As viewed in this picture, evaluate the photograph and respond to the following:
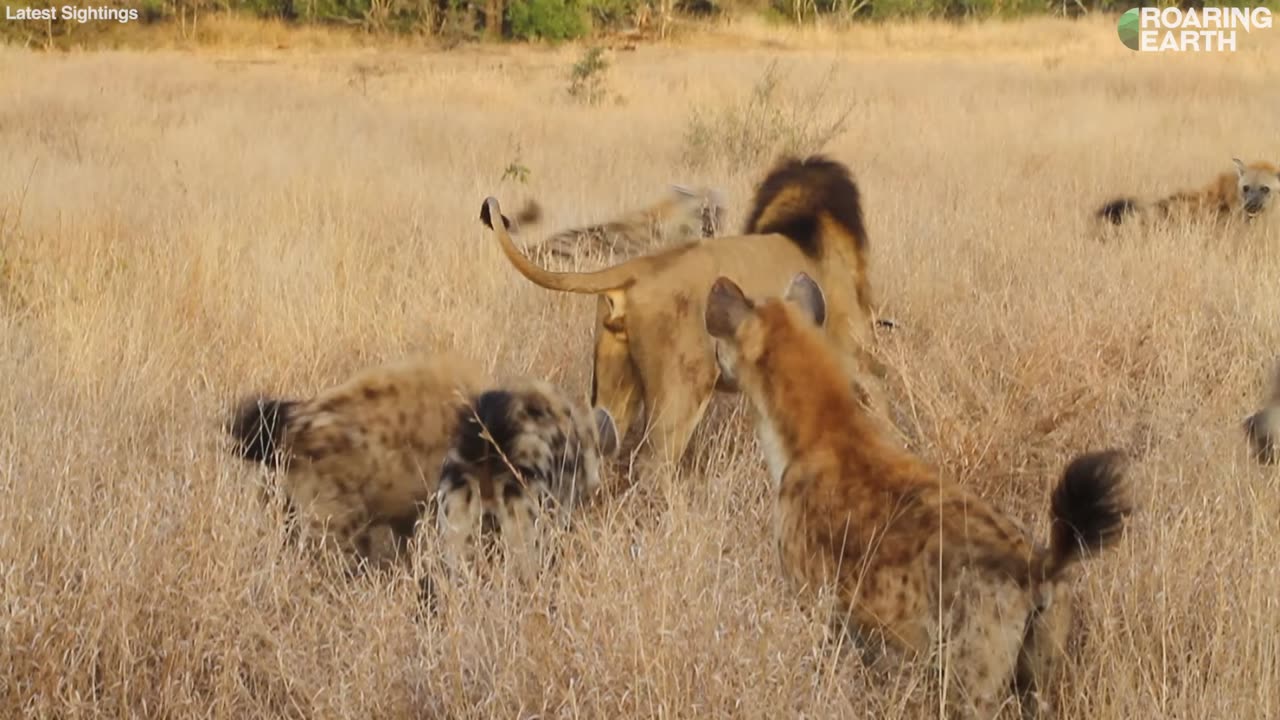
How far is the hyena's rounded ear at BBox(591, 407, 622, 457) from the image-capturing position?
15.0 ft

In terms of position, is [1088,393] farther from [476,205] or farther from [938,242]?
[476,205]

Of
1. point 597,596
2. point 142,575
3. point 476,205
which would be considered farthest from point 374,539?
point 476,205

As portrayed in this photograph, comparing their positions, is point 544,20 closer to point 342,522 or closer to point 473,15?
point 473,15

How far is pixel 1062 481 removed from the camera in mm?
2848

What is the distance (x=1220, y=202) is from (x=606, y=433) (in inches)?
252

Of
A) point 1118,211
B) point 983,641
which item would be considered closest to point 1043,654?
point 983,641

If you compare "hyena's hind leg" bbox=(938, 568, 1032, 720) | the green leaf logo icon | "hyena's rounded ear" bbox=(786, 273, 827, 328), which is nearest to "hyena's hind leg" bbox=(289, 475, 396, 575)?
"hyena's rounded ear" bbox=(786, 273, 827, 328)

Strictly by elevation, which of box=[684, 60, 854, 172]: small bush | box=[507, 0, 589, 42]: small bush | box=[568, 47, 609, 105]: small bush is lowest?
box=[684, 60, 854, 172]: small bush

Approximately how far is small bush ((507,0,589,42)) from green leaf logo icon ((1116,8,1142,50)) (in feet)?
39.9

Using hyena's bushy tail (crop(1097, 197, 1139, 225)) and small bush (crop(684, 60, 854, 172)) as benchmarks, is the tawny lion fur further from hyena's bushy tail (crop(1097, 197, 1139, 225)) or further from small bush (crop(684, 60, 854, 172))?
small bush (crop(684, 60, 854, 172))

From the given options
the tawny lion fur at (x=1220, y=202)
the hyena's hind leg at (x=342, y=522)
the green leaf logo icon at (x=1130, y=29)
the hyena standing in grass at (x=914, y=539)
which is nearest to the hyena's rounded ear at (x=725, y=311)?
the hyena standing in grass at (x=914, y=539)

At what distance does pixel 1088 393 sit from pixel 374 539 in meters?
2.69

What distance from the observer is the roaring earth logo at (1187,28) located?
26.6 metres

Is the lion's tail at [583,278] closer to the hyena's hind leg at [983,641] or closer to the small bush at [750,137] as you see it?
the hyena's hind leg at [983,641]
